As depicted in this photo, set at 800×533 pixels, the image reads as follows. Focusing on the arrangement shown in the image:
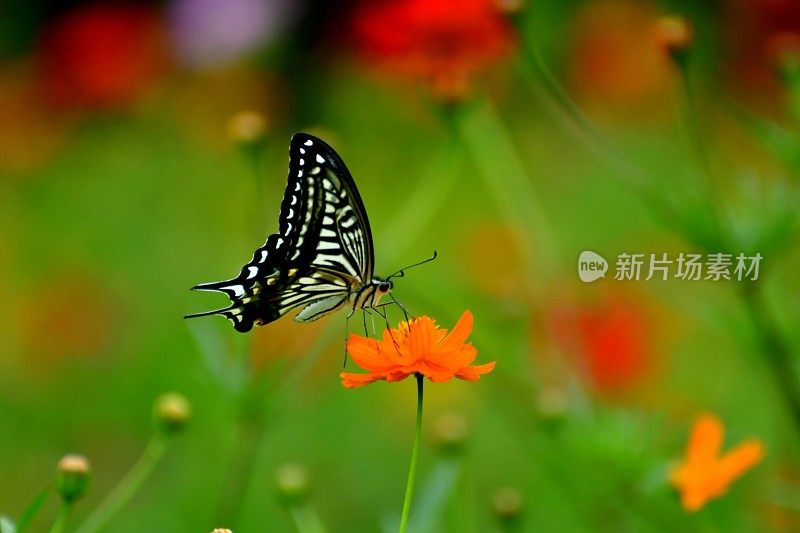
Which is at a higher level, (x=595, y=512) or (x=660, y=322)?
(x=660, y=322)

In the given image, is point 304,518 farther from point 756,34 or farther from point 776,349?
point 756,34

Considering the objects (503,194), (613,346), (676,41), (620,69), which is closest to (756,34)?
(620,69)

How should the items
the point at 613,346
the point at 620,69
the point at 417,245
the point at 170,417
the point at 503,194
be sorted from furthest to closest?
1. the point at 620,69
2. the point at 417,245
3. the point at 613,346
4. the point at 503,194
5. the point at 170,417

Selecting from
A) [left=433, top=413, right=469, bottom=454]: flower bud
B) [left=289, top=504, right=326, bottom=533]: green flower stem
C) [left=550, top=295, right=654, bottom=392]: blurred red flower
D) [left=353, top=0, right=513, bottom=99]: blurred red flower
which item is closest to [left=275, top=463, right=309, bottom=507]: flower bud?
[left=289, top=504, right=326, bottom=533]: green flower stem

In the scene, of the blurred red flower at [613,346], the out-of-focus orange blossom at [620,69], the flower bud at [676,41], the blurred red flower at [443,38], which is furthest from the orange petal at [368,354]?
the out-of-focus orange blossom at [620,69]

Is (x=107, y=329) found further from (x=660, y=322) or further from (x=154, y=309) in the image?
(x=660, y=322)

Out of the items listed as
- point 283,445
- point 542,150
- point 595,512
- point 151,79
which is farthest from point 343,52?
point 595,512
